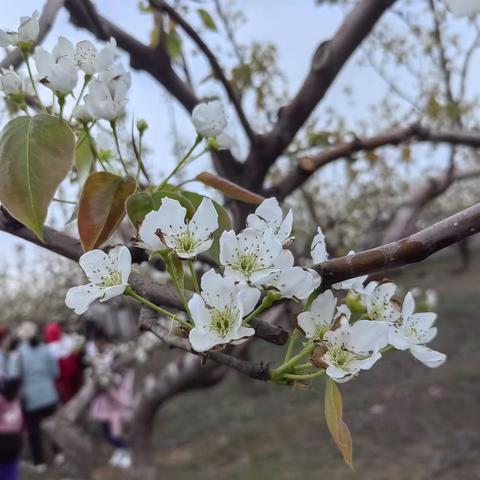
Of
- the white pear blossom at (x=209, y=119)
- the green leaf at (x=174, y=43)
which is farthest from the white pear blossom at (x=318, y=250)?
the green leaf at (x=174, y=43)

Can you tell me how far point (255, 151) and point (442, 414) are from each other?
4409 millimetres

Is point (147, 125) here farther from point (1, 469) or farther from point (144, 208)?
point (1, 469)

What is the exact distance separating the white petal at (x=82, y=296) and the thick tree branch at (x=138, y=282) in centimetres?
5

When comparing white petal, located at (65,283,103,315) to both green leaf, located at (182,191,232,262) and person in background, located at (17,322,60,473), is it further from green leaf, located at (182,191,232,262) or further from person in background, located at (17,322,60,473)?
person in background, located at (17,322,60,473)

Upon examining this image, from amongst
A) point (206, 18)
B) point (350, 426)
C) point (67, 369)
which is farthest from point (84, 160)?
point (67, 369)

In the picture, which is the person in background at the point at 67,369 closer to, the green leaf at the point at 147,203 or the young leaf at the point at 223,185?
the young leaf at the point at 223,185

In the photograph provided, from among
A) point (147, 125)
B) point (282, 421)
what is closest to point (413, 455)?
point (282, 421)

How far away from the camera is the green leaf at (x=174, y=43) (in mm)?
1788

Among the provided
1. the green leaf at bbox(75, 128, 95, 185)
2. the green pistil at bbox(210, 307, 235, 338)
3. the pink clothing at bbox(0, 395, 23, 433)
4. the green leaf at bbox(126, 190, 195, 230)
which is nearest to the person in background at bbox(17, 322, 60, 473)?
the pink clothing at bbox(0, 395, 23, 433)

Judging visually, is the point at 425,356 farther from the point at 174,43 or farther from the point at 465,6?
the point at 174,43

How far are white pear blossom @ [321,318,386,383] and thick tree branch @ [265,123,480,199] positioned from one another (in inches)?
43.2

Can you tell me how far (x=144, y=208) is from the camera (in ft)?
2.16

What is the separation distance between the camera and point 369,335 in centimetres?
58

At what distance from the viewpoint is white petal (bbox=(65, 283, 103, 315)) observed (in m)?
0.60
